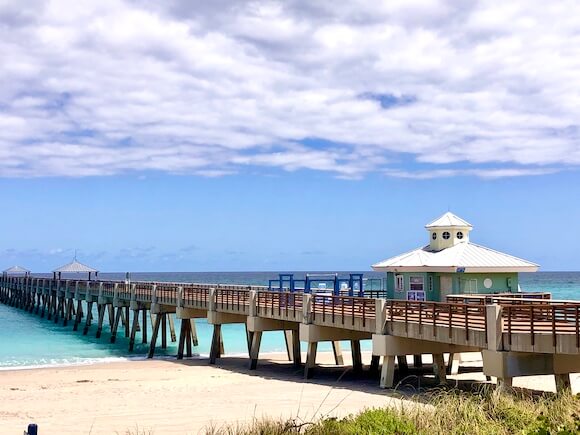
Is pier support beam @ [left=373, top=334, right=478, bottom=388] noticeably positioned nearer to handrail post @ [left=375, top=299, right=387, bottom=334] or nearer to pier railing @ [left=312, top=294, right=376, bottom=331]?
handrail post @ [left=375, top=299, right=387, bottom=334]

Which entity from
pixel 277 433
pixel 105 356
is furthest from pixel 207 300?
pixel 277 433

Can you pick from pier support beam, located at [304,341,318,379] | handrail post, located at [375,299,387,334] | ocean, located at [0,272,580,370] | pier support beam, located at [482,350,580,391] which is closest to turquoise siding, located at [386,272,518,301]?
pier support beam, located at [304,341,318,379]

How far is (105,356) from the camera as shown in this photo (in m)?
38.4

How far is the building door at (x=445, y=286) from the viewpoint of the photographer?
82.2 ft

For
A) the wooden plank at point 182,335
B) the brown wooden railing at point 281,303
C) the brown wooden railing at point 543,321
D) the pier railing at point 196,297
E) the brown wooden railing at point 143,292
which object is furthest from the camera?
the brown wooden railing at point 143,292

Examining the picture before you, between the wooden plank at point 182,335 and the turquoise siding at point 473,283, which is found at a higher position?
the turquoise siding at point 473,283

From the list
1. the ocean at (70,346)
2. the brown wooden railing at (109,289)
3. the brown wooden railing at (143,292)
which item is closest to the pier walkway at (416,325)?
the ocean at (70,346)

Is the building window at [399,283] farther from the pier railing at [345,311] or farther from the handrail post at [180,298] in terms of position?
the handrail post at [180,298]

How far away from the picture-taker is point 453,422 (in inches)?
442

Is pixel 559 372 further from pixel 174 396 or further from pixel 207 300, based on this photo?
pixel 207 300

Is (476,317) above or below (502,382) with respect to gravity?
above

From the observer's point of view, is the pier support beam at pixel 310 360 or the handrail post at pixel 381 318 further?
the pier support beam at pixel 310 360

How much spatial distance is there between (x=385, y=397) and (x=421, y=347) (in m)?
2.56

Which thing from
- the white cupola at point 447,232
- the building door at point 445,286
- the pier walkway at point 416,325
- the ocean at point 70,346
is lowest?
the ocean at point 70,346
